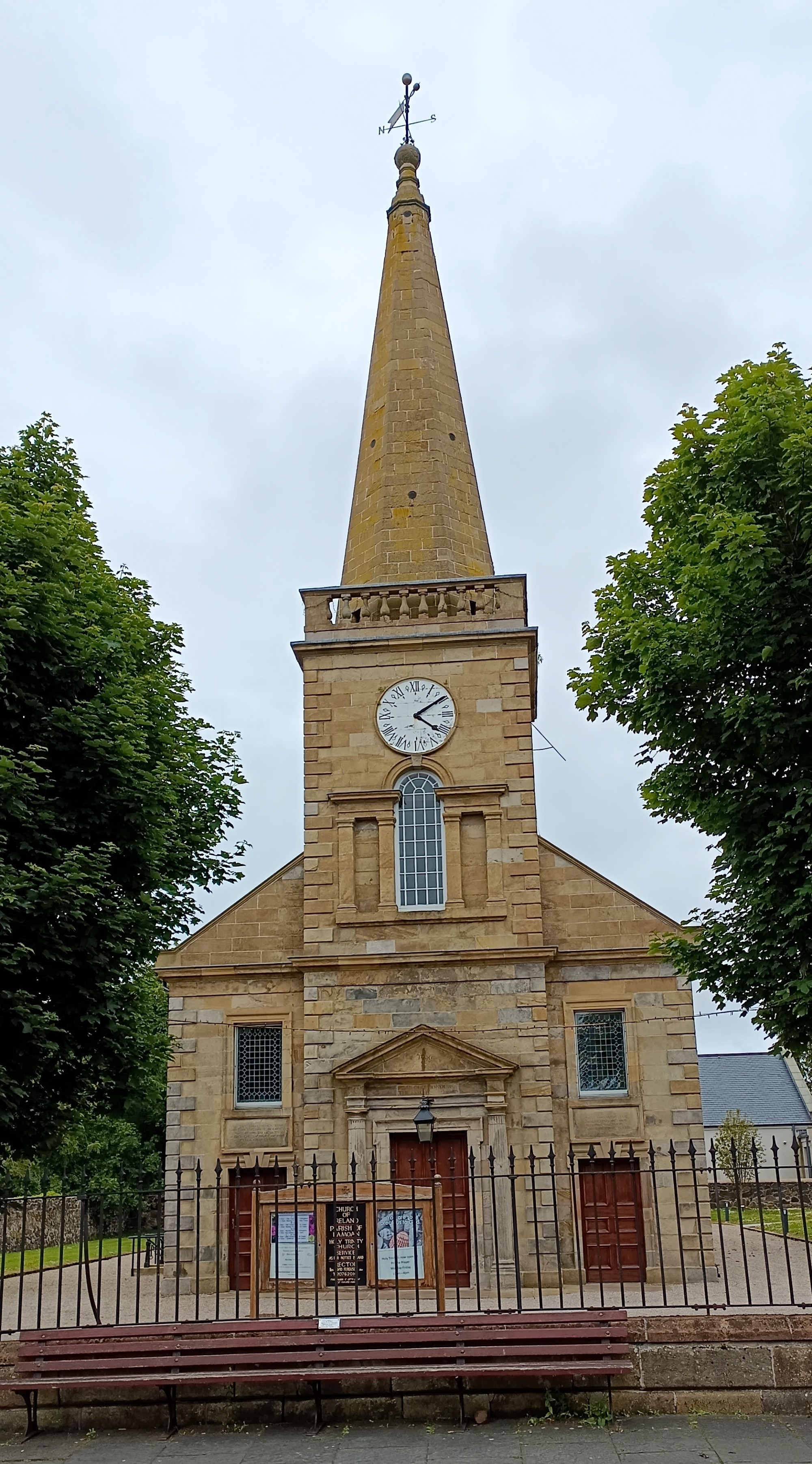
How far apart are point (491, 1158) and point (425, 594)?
40.7 feet

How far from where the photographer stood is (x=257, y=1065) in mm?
20578

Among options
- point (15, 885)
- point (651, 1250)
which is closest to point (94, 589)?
point (15, 885)

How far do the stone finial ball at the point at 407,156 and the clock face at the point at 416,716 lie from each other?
42.0 feet

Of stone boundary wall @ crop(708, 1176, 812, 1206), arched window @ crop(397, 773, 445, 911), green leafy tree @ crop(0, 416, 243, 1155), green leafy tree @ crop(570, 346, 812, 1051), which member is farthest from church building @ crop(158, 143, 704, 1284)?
stone boundary wall @ crop(708, 1176, 812, 1206)

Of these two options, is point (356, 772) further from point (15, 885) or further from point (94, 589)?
point (15, 885)

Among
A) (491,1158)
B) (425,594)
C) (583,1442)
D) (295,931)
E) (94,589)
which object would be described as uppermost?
(425,594)

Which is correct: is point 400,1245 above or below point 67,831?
below

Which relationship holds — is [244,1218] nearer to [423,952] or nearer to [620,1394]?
[423,952]

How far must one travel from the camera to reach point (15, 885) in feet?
37.7

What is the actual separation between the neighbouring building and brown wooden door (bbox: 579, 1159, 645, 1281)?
3286 cm

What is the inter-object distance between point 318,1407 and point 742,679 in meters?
7.72

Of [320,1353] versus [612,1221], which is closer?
[320,1353]

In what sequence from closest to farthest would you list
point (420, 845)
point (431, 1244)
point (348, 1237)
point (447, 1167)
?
point (348, 1237) → point (431, 1244) → point (447, 1167) → point (420, 845)

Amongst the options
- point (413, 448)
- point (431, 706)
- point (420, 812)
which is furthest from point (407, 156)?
point (420, 812)
